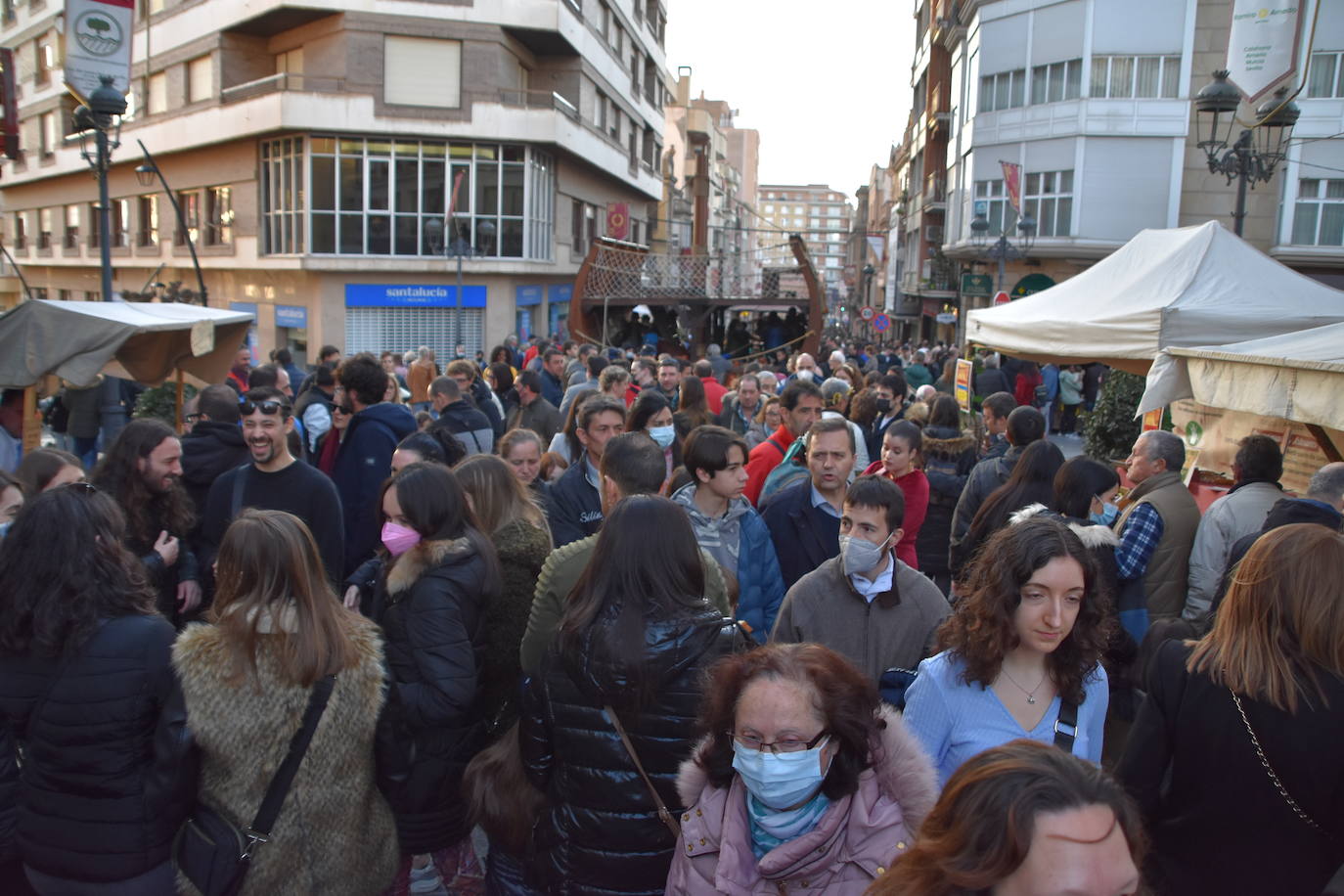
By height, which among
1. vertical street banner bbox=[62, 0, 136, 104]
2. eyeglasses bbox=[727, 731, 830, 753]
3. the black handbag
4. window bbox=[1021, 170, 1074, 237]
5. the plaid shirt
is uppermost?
window bbox=[1021, 170, 1074, 237]

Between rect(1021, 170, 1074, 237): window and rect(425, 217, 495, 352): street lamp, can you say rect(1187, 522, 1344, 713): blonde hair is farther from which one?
rect(1021, 170, 1074, 237): window

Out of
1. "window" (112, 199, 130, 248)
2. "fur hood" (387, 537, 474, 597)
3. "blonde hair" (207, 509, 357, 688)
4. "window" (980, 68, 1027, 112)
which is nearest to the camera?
"blonde hair" (207, 509, 357, 688)

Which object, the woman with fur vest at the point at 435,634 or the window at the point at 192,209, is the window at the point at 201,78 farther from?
the woman with fur vest at the point at 435,634

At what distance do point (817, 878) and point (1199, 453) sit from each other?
23.5 ft

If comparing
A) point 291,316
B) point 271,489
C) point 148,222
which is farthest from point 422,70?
point 271,489

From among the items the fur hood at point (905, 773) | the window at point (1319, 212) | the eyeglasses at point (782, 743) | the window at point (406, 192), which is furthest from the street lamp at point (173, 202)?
the window at point (1319, 212)

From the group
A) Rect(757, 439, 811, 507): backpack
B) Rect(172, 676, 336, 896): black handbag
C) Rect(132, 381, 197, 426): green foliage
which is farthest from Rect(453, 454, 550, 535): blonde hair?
Rect(132, 381, 197, 426): green foliage

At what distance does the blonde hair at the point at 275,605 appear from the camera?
290 centimetres

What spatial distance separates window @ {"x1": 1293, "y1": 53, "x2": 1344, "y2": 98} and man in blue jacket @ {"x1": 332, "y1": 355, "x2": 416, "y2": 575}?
89.0 feet

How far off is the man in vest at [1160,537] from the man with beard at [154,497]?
14.8 feet

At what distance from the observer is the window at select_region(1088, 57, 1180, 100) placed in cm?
2575

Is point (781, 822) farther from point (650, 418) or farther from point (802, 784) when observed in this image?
point (650, 418)

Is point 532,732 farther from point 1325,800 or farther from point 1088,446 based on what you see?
point 1088,446

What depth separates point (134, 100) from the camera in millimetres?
30266
